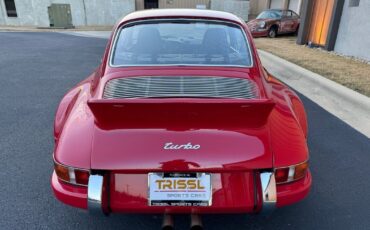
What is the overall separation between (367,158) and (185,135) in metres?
2.66

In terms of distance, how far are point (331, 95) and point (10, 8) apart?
27931 mm

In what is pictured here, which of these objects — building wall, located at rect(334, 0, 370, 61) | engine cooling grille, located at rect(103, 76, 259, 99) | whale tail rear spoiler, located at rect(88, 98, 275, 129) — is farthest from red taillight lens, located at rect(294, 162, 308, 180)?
building wall, located at rect(334, 0, 370, 61)

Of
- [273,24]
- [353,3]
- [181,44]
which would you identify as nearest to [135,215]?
[181,44]

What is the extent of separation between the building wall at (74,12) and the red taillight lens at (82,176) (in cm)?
2610

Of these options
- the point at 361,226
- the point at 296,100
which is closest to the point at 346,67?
the point at 296,100

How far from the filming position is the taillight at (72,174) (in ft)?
5.92

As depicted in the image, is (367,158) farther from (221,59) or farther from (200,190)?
(200,190)

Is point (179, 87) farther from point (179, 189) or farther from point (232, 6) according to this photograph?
point (232, 6)

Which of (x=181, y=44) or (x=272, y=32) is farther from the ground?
(x=181, y=44)

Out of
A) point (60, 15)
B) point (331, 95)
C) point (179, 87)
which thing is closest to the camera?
point (179, 87)

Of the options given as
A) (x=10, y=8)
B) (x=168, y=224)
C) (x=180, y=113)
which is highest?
(x=180, y=113)

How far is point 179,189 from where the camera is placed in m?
1.79

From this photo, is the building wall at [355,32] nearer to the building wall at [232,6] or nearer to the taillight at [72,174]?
the taillight at [72,174]

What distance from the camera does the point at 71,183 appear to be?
188 centimetres
